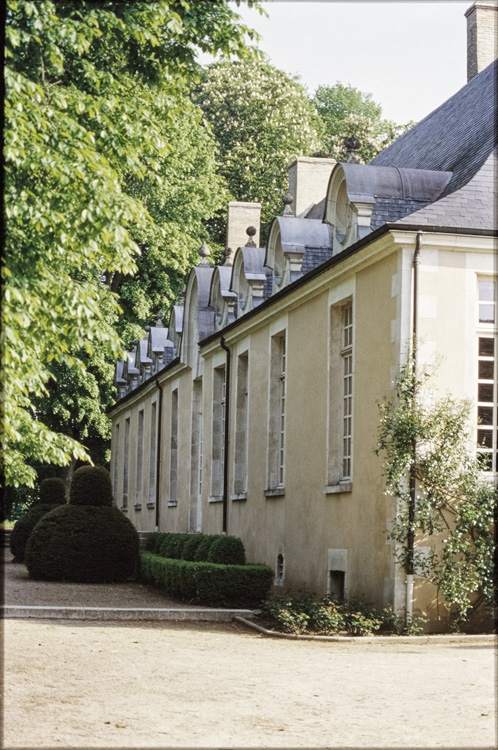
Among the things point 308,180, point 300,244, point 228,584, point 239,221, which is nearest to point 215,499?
point 300,244

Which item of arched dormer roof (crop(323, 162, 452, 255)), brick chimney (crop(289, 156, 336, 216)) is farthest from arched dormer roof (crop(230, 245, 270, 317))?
arched dormer roof (crop(323, 162, 452, 255))

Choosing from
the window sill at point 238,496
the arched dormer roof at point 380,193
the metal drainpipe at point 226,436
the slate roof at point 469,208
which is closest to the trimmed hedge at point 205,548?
the metal drainpipe at point 226,436

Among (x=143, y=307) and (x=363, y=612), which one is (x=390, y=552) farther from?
(x=143, y=307)

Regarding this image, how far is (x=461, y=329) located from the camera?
13250mm

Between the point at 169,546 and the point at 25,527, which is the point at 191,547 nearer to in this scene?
the point at 169,546

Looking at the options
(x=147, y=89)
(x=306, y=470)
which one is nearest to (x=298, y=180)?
(x=306, y=470)

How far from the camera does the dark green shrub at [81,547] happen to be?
20312mm

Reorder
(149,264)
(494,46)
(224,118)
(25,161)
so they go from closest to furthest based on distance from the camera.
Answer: (25,161), (494,46), (149,264), (224,118)

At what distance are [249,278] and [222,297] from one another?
7.37 ft

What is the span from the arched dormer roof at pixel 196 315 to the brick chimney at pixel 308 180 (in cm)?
241

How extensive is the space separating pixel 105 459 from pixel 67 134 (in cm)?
3082

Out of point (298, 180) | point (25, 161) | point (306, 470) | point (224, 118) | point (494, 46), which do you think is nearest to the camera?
point (25, 161)

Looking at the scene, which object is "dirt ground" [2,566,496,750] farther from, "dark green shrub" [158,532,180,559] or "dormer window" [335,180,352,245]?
"dark green shrub" [158,532,180,559]

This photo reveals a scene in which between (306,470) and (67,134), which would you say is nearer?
(67,134)
